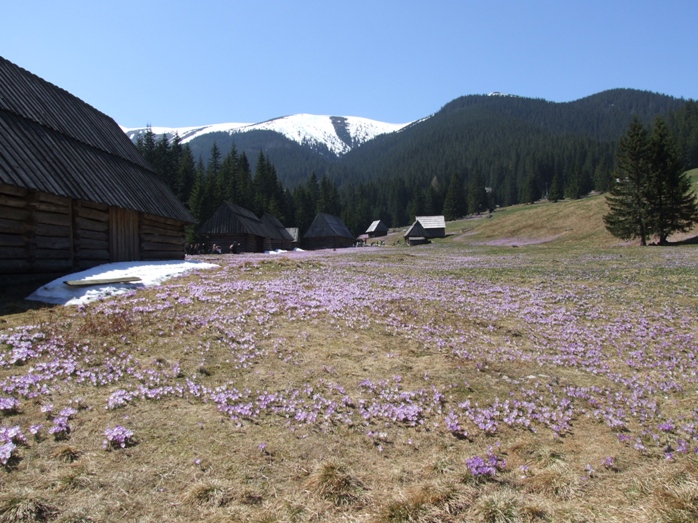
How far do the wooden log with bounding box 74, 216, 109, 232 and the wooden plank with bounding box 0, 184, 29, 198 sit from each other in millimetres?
2351

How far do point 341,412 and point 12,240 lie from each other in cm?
1378

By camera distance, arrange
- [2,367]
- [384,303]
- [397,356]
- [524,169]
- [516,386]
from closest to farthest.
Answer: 1. [2,367]
2. [516,386]
3. [397,356]
4. [384,303]
5. [524,169]

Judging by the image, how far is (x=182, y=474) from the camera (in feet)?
16.6

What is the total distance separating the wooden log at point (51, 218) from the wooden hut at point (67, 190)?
0.04 metres

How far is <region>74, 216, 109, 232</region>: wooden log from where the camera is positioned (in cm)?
1656

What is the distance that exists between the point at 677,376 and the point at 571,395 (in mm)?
3013

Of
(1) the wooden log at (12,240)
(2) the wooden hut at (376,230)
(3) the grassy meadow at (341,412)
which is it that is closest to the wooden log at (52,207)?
(1) the wooden log at (12,240)

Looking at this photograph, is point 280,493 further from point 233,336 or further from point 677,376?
point 677,376

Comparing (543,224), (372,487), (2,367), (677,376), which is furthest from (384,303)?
(543,224)

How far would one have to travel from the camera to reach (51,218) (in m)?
15.3

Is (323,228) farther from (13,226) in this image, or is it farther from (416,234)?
(13,226)

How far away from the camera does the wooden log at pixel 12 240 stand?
1357 centimetres

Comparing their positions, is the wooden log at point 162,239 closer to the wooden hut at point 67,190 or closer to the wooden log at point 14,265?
the wooden hut at point 67,190

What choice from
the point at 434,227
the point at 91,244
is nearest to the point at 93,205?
the point at 91,244
